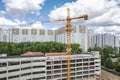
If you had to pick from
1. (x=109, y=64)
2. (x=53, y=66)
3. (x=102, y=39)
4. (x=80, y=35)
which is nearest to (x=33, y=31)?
(x=80, y=35)

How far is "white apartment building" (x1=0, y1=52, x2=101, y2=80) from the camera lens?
30641mm

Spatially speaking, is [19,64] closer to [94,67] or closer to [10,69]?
Result: [10,69]

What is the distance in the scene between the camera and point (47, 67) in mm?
37781

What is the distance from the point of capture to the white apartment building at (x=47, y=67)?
30641mm

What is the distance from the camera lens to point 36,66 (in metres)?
35.1

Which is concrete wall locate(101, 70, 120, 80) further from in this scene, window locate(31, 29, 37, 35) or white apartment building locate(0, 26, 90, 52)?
window locate(31, 29, 37, 35)

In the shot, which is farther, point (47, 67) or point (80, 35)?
point (80, 35)

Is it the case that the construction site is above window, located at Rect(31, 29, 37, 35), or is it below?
below

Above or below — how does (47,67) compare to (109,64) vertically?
above

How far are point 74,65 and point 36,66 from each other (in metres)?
9.33

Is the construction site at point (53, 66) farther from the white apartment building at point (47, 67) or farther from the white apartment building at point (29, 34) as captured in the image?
the white apartment building at point (29, 34)

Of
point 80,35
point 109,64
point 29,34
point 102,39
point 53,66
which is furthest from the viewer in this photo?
point 102,39

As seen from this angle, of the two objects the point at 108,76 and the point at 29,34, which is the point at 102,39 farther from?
the point at 108,76

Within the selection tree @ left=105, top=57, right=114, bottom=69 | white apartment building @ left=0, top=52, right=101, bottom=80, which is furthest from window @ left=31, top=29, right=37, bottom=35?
white apartment building @ left=0, top=52, right=101, bottom=80
